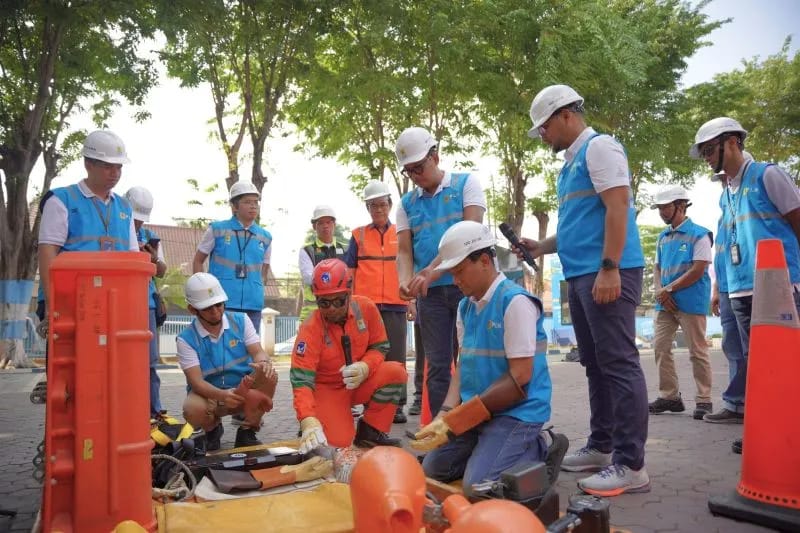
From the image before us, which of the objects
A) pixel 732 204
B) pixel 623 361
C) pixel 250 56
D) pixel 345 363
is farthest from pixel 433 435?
pixel 250 56

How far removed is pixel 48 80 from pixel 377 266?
8.84 m

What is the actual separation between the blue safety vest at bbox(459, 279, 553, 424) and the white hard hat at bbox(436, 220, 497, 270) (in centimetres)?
30

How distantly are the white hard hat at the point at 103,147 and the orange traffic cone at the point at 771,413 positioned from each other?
3.81 meters

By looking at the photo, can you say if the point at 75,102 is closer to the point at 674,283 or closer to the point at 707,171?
the point at 674,283

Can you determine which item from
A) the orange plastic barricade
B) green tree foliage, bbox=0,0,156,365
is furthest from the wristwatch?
green tree foliage, bbox=0,0,156,365

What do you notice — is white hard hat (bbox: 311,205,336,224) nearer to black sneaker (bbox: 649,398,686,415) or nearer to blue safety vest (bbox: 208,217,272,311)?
blue safety vest (bbox: 208,217,272,311)

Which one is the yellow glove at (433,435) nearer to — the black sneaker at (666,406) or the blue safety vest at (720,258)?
the blue safety vest at (720,258)

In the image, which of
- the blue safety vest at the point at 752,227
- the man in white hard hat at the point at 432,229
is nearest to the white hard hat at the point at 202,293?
the man in white hard hat at the point at 432,229

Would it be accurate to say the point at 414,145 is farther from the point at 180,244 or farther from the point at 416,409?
the point at 180,244

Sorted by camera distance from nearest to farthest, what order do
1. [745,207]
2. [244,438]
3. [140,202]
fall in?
[745,207]
[244,438]
[140,202]

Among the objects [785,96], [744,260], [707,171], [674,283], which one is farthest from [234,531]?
[785,96]

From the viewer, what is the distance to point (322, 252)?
22.5 ft

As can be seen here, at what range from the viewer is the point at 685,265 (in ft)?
21.7

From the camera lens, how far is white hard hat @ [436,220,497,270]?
347cm
